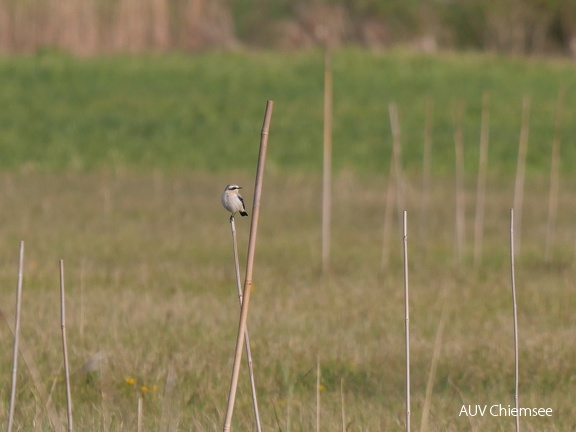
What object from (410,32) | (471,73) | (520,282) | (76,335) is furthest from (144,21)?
(76,335)

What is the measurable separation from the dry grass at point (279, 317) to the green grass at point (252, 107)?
21.1 feet

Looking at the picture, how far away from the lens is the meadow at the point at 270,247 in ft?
20.4

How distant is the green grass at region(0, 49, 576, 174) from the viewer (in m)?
22.9

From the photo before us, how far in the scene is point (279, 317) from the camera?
827 cm

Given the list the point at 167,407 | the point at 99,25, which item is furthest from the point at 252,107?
the point at 167,407

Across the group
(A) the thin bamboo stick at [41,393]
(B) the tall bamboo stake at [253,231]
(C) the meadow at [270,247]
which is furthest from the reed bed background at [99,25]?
(B) the tall bamboo stake at [253,231]

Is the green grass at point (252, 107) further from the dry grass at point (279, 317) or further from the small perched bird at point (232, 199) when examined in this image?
the small perched bird at point (232, 199)

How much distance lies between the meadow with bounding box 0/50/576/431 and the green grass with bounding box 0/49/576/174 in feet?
0.27

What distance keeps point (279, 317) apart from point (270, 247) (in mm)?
4692

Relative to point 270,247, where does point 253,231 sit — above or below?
above

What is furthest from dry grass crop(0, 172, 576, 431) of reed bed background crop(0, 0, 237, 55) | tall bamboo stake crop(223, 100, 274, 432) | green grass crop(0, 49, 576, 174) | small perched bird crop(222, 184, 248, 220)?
reed bed background crop(0, 0, 237, 55)

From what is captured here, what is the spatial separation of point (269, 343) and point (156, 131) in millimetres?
17678

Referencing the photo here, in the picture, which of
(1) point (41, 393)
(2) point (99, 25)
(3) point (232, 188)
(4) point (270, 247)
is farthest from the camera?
(2) point (99, 25)

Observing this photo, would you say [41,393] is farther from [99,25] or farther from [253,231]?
[99,25]
